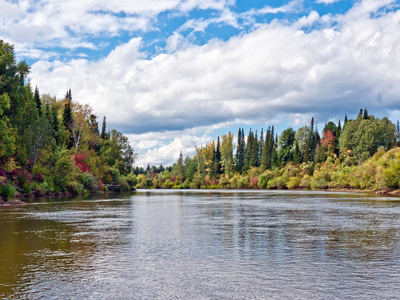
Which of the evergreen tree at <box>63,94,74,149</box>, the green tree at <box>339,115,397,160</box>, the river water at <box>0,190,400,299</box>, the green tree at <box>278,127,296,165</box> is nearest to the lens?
the river water at <box>0,190,400,299</box>

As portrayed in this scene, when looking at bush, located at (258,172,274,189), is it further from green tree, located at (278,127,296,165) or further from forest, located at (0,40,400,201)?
green tree, located at (278,127,296,165)

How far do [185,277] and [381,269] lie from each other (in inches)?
319

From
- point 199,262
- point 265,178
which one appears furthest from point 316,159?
point 199,262

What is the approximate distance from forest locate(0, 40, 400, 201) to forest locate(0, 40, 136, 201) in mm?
169

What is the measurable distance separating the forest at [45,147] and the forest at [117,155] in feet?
0.55

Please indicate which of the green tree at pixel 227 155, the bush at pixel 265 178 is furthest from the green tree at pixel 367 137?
the green tree at pixel 227 155

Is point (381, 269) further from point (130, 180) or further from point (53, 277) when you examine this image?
point (130, 180)

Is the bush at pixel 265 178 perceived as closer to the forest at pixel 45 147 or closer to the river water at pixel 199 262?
the forest at pixel 45 147

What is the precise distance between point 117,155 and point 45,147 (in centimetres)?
5348

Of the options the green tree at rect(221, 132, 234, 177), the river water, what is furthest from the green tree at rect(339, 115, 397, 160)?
the river water

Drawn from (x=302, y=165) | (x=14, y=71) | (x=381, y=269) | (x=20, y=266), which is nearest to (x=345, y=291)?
(x=381, y=269)

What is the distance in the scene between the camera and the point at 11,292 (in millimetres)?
12766

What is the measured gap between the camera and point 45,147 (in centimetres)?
7981

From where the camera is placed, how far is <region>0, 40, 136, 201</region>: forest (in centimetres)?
6119
